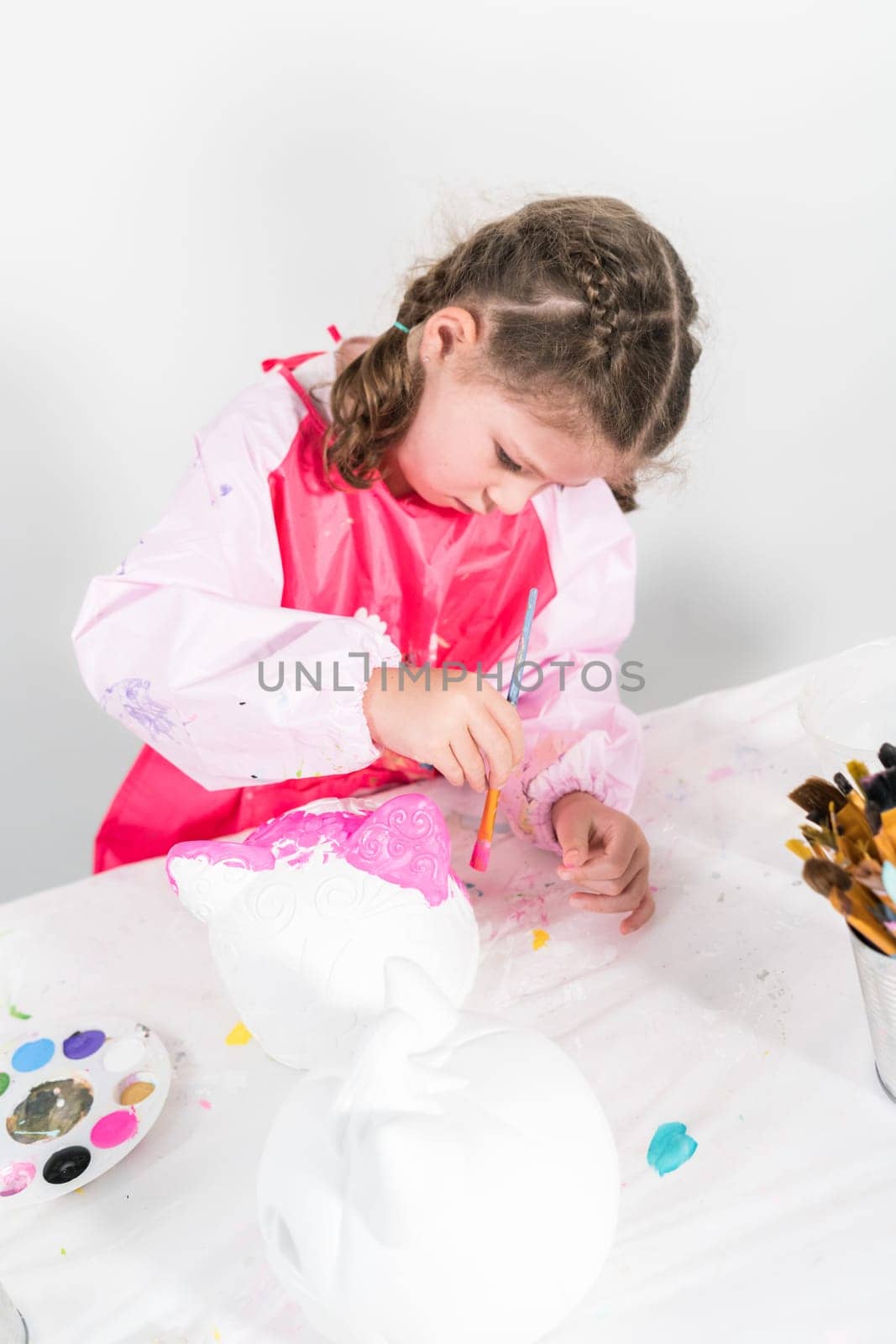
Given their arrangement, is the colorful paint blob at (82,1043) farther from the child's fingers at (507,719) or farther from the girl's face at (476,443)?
the girl's face at (476,443)

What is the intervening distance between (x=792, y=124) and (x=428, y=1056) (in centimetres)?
99

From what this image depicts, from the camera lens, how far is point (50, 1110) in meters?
0.60

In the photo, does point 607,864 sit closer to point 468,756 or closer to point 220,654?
point 468,756

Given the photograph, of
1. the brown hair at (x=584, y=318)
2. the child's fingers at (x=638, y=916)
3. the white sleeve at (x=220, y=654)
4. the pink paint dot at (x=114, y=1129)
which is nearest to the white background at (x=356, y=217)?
the brown hair at (x=584, y=318)

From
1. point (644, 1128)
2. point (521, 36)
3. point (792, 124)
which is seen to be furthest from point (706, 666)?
point (644, 1128)

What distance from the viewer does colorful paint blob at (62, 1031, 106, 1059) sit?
2.07 ft

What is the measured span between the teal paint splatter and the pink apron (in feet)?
1.33

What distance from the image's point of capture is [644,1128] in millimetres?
555

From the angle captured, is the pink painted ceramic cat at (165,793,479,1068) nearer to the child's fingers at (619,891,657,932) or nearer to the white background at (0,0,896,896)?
the child's fingers at (619,891,657,932)

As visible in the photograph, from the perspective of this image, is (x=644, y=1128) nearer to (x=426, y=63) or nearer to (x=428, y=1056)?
(x=428, y=1056)

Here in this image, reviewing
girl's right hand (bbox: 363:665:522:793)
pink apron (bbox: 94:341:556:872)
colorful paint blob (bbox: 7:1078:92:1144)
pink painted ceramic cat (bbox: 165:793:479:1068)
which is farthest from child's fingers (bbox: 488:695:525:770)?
colorful paint blob (bbox: 7:1078:92:1144)

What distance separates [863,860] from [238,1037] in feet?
1.24

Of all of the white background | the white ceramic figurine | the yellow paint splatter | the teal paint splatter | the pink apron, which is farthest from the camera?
the white background

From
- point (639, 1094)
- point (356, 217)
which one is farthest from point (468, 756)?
point (356, 217)
